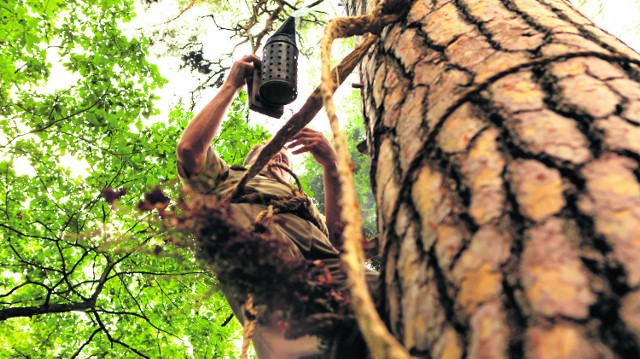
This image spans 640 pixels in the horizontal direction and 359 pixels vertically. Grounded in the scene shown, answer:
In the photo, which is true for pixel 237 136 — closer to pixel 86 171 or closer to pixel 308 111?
pixel 86 171

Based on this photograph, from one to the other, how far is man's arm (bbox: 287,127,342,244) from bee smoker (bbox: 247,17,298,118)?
212 millimetres

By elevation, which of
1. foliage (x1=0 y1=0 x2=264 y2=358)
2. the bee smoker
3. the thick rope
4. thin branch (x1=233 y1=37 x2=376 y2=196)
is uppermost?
foliage (x1=0 y1=0 x2=264 y2=358)

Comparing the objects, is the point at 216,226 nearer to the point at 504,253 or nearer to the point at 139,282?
the point at 504,253

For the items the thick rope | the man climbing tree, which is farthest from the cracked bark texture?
the man climbing tree

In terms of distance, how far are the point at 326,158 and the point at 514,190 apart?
151 cm

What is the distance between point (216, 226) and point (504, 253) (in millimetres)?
810

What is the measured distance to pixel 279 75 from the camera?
74.3 inches

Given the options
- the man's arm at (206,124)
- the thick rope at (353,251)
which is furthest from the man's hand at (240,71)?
the thick rope at (353,251)

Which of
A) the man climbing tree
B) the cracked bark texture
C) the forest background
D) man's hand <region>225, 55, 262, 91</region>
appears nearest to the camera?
the cracked bark texture

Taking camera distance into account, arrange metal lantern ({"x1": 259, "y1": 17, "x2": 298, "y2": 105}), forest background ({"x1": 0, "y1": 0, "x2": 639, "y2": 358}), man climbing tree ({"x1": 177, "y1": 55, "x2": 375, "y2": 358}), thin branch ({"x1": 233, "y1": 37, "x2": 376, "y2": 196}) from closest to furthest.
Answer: thin branch ({"x1": 233, "y1": 37, "x2": 376, "y2": 196}), man climbing tree ({"x1": 177, "y1": 55, "x2": 375, "y2": 358}), metal lantern ({"x1": 259, "y1": 17, "x2": 298, "y2": 105}), forest background ({"x1": 0, "y1": 0, "x2": 639, "y2": 358})

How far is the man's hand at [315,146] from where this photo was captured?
80.8 inches

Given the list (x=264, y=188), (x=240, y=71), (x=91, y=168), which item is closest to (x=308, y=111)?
(x=264, y=188)

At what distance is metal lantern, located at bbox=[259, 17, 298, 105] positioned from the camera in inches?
73.8

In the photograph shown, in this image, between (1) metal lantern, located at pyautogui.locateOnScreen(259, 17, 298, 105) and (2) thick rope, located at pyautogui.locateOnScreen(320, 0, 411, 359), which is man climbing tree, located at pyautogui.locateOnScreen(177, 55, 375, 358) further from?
(2) thick rope, located at pyautogui.locateOnScreen(320, 0, 411, 359)
